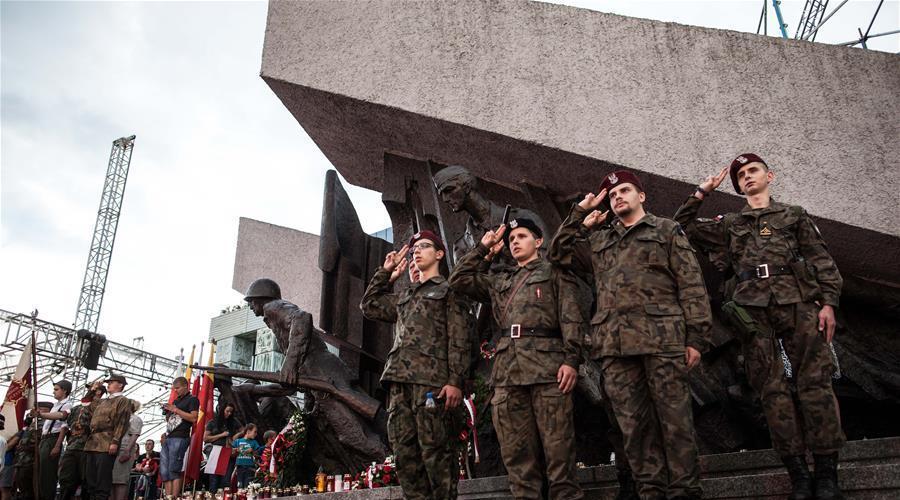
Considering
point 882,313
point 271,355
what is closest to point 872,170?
point 882,313

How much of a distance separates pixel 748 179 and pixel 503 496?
2.04 meters

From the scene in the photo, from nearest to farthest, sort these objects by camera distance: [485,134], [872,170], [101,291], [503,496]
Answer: [503,496], [872,170], [485,134], [101,291]

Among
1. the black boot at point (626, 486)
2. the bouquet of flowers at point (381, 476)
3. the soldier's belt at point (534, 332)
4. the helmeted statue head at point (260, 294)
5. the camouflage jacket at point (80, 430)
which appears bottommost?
the black boot at point (626, 486)

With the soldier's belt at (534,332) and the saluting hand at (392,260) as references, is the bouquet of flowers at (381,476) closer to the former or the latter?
the saluting hand at (392,260)

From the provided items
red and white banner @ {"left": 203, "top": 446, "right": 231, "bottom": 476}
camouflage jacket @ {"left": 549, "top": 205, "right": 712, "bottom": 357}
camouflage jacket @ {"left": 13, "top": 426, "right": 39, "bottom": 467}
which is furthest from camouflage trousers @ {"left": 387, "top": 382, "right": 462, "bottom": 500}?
camouflage jacket @ {"left": 13, "top": 426, "right": 39, "bottom": 467}

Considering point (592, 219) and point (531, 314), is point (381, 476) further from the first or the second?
point (592, 219)

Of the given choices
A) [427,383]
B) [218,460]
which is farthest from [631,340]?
[218,460]

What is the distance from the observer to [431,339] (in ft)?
11.7

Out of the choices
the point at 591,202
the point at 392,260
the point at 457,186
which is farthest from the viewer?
the point at 457,186

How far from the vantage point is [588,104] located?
5184mm

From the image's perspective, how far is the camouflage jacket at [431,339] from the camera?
11.2ft

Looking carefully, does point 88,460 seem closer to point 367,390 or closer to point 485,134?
point 367,390

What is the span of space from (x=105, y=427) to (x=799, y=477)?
17.6 ft

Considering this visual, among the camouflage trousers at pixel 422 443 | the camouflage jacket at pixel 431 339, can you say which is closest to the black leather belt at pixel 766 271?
the camouflage jacket at pixel 431 339
